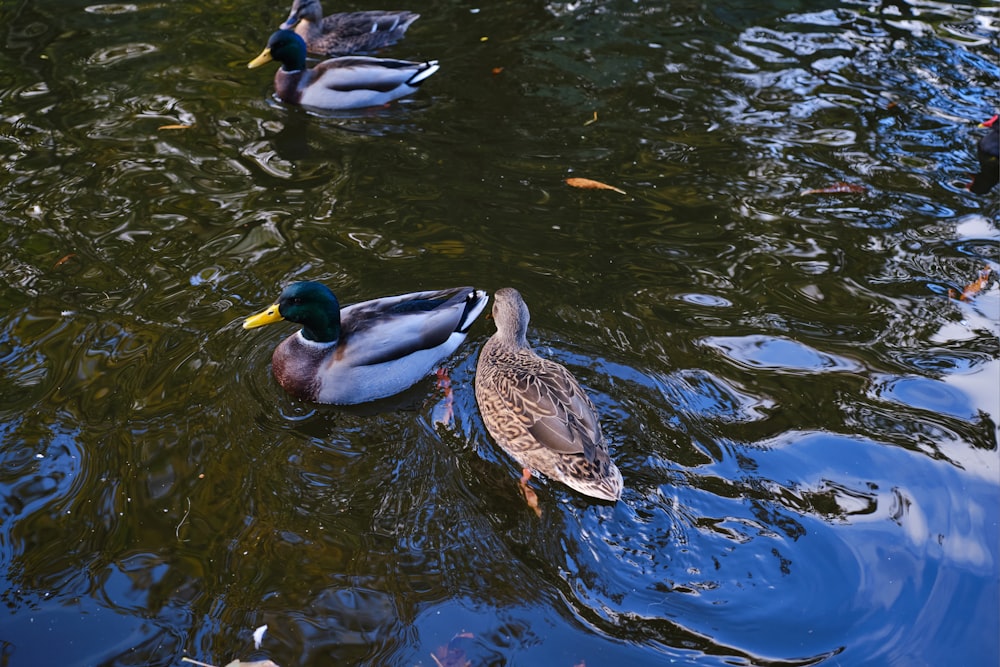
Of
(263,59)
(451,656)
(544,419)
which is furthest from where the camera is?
(263,59)

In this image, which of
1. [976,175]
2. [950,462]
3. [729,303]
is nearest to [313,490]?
[729,303]

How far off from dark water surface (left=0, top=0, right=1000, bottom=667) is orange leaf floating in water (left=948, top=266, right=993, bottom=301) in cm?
5

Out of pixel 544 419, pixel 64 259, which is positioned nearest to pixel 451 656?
pixel 544 419

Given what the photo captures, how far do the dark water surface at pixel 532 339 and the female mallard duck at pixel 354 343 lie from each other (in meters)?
0.14

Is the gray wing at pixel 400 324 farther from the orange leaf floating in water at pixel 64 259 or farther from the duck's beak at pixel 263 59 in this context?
the duck's beak at pixel 263 59

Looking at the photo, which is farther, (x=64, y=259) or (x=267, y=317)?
(x=64, y=259)

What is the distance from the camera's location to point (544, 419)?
4473mm

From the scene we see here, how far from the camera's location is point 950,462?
184 inches

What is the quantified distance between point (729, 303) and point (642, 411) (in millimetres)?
1353

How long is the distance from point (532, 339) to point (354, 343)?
1.13 metres

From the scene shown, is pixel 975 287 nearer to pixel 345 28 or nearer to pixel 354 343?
pixel 354 343

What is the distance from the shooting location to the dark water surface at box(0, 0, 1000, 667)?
3881 millimetres

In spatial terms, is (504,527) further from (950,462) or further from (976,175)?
(976,175)

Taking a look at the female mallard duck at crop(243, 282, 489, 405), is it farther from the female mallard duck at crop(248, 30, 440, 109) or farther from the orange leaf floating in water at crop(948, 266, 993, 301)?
the female mallard duck at crop(248, 30, 440, 109)
